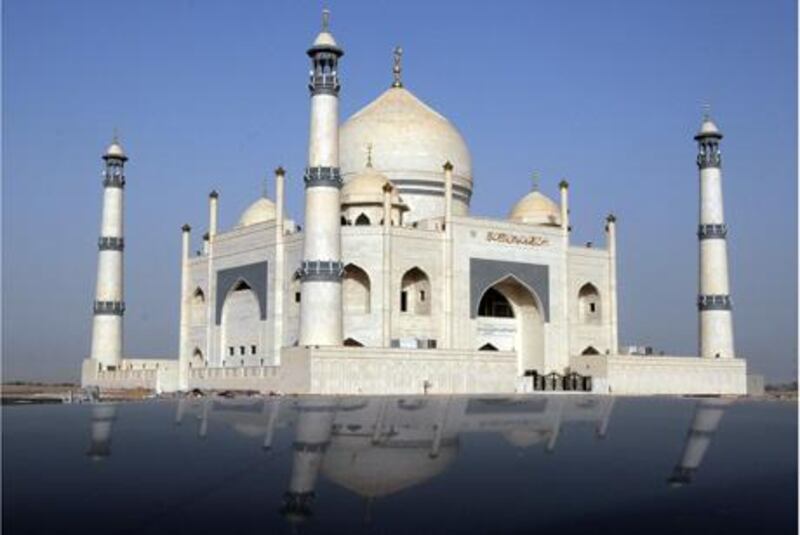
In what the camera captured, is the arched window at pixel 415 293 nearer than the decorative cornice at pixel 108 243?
Yes

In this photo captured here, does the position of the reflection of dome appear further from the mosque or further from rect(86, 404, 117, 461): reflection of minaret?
the mosque

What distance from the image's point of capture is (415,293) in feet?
97.8

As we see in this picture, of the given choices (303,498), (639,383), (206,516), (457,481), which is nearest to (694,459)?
(457,481)

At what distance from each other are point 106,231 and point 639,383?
59.2 feet

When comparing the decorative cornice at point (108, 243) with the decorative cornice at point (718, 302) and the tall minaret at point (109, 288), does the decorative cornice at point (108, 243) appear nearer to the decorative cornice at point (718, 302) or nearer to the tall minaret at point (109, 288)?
the tall minaret at point (109, 288)

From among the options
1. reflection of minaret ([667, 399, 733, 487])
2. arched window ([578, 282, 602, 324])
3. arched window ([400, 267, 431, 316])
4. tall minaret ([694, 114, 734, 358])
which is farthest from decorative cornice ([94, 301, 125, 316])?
reflection of minaret ([667, 399, 733, 487])

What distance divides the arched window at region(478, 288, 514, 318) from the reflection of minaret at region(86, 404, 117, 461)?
19261mm

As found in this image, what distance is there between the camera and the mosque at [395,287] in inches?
1014

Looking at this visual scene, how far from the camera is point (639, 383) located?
96.8 feet

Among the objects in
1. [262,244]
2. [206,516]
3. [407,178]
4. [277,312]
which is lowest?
[206,516]

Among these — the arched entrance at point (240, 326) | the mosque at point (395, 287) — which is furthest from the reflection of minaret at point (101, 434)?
the arched entrance at point (240, 326)

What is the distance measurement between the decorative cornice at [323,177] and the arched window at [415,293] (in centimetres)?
455

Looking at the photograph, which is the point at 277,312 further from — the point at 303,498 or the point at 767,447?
the point at 303,498

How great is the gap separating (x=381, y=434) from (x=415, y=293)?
1995 cm
